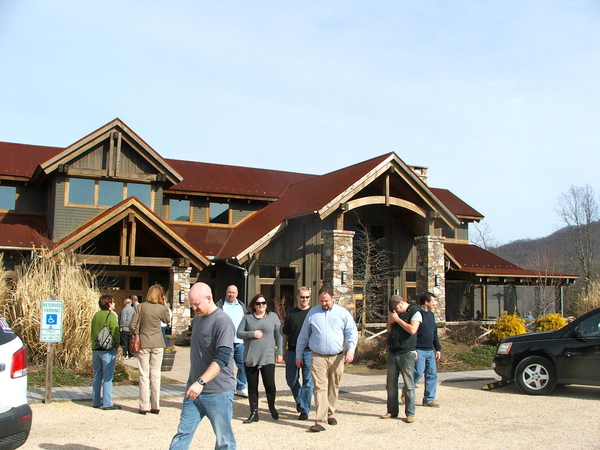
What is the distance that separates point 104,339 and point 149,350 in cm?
86

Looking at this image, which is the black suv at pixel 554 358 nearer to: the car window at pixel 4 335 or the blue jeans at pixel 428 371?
the blue jeans at pixel 428 371

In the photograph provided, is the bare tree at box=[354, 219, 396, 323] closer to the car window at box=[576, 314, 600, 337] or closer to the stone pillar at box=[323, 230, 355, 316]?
the stone pillar at box=[323, 230, 355, 316]

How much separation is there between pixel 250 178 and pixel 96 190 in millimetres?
7122

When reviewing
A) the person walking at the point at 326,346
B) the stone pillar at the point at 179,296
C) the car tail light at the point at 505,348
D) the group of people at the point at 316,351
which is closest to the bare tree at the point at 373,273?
the stone pillar at the point at 179,296

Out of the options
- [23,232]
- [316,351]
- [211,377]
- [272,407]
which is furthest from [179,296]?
[211,377]

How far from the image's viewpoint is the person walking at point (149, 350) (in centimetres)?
879

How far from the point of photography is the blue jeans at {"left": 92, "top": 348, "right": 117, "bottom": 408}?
9.09 m

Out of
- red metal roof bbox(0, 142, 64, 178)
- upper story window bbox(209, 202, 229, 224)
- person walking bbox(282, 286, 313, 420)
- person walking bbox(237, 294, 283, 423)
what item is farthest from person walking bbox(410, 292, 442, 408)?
red metal roof bbox(0, 142, 64, 178)

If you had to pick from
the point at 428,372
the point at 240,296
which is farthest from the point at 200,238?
the point at 428,372

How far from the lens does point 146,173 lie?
73.4 ft

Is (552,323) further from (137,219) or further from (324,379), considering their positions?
(137,219)

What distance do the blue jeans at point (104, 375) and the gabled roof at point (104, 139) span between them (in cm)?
1285

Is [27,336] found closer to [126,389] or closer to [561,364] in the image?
[126,389]

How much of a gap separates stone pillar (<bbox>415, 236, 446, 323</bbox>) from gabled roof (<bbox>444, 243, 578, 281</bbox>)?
7.00ft
